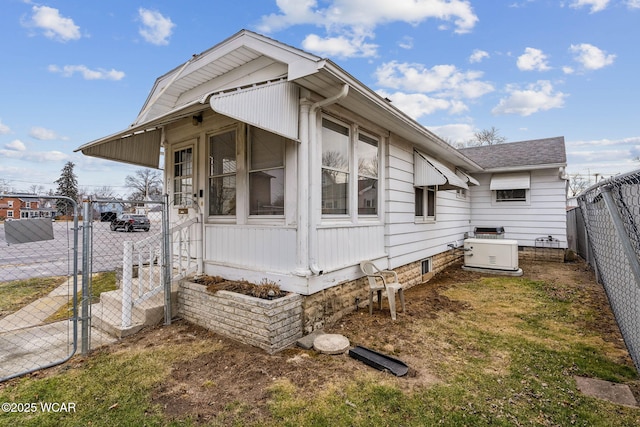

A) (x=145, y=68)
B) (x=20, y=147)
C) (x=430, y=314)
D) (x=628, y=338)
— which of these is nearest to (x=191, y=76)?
(x=430, y=314)

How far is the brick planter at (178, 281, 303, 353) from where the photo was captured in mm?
3322

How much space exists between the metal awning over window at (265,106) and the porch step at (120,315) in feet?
9.80

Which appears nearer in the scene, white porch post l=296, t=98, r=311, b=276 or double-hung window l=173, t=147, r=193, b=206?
white porch post l=296, t=98, r=311, b=276

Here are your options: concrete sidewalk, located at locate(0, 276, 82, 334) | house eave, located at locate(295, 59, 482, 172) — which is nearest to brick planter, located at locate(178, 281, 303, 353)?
concrete sidewalk, located at locate(0, 276, 82, 334)

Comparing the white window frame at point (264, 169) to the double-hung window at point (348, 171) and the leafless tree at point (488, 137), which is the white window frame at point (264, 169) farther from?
the leafless tree at point (488, 137)

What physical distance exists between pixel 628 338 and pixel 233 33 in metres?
6.07

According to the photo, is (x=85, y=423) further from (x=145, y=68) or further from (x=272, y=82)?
(x=145, y=68)

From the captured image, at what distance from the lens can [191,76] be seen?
5.06 m

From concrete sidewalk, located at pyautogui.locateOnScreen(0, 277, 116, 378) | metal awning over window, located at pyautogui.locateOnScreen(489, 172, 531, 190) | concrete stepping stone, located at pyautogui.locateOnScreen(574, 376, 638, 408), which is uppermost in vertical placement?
metal awning over window, located at pyautogui.locateOnScreen(489, 172, 531, 190)

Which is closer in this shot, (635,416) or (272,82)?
(635,416)

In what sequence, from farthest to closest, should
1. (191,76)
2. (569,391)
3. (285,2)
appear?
(285,2) < (191,76) < (569,391)

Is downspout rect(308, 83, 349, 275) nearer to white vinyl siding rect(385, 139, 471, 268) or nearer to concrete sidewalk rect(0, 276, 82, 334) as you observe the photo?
white vinyl siding rect(385, 139, 471, 268)

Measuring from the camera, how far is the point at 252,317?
346 centimetres

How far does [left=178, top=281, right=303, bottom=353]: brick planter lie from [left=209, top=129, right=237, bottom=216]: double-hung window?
50.5 inches
